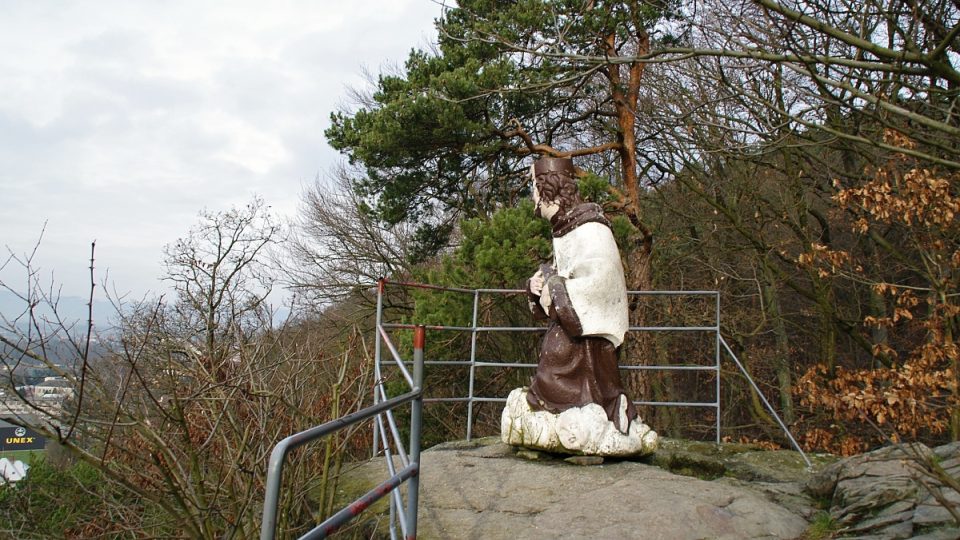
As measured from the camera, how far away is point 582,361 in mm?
5141

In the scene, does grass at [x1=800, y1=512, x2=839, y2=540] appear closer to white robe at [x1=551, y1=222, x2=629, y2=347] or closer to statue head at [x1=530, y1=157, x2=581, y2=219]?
white robe at [x1=551, y1=222, x2=629, y2=347]

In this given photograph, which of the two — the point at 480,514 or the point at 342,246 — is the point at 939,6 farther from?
the point at 342,246

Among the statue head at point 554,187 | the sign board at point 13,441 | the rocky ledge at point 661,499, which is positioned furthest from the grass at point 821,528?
the sign board at point 13,441

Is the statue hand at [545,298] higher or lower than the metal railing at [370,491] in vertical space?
higher

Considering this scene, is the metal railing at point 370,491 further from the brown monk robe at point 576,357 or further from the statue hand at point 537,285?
the statue hand at point 537,285

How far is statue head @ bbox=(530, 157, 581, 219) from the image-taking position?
17.7 feet

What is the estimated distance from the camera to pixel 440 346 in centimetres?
979

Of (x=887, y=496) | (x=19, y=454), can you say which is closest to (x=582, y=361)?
(x=887, y=496)

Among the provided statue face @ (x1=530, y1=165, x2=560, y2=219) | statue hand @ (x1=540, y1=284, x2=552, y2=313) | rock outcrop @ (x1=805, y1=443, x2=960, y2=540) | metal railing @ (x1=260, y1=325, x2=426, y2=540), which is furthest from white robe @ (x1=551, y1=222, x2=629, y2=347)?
metal railing @ (x1=260, y1=325, x2=426, y2=540)

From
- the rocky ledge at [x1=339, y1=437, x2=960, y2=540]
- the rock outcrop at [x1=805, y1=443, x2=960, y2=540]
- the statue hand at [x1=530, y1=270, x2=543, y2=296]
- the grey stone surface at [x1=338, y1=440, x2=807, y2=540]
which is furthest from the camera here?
the statue hand at [x1=530, y1=270, x2=543, y2=296]

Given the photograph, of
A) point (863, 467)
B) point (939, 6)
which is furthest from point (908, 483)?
point (939, 6)

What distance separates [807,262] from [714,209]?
3.33m

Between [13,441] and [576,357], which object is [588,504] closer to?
[576,357]

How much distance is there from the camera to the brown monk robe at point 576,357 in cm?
511
